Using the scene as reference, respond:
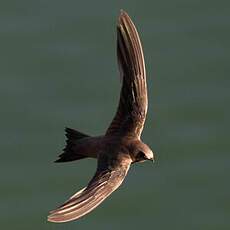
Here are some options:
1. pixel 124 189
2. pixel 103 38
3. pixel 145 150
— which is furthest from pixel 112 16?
pixel 145 150

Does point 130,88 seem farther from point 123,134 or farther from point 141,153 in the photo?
point 141,153

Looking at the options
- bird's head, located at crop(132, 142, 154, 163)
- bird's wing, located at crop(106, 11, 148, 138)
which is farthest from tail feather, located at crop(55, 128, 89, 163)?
bird's head, located at crop(132, 142, 154, 163)

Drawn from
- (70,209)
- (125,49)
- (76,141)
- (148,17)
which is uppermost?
(148,17)

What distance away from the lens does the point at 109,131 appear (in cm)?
828

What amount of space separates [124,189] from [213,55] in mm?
1491

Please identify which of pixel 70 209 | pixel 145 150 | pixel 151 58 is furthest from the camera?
pixel 151 58

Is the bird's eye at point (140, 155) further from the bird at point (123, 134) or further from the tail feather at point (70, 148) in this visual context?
the tail feather at point (70, 148)

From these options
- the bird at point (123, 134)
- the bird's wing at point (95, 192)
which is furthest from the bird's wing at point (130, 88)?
the bird's wing at point (95, 192)

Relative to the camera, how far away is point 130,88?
8.31m

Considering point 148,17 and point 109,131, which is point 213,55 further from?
point 109,131

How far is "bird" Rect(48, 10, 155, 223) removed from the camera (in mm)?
7922

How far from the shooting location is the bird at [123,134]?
792 cm

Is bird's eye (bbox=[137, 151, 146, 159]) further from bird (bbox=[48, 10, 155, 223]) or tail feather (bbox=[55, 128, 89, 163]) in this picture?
tail feather (bbox=[55, 128, 89, 163])

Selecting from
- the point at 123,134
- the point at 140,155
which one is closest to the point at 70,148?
the point at 123,134
